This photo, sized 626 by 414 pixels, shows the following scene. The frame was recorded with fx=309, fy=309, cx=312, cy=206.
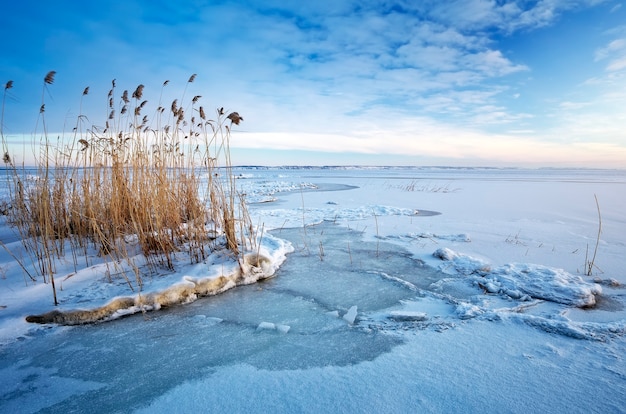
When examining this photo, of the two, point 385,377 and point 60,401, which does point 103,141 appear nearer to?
point 60,401

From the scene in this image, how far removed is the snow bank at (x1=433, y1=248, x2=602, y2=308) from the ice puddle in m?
0.13

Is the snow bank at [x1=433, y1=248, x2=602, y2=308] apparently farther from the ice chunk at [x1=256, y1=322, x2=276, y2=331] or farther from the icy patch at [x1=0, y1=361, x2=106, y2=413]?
the icy patch at [x1=0, y1=361, x2=106, y2=413]

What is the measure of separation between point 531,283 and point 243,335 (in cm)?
229

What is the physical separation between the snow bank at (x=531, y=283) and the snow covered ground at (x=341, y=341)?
15 millimetres

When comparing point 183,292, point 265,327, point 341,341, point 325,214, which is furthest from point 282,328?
point 325,214

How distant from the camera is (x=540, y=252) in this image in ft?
11.6

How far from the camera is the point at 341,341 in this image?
6.01 feet

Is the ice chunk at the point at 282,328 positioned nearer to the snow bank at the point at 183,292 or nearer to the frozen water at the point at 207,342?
the frozen water at the point at 207,342

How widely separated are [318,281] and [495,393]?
5.46ft

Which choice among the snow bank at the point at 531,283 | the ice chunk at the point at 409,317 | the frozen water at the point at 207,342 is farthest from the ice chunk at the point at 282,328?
the snow bank at the point at 531,283

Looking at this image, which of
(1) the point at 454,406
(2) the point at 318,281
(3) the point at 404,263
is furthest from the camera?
(3) the point at 404,263

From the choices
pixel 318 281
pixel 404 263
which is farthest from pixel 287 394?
pixel 404 263

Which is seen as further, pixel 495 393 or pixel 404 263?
pixel 404 263

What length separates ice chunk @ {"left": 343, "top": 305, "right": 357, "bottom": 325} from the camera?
208 cm
